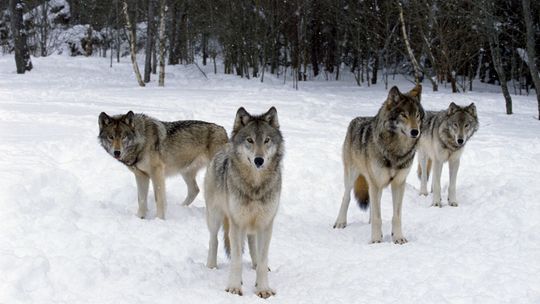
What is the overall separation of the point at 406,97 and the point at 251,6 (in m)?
29.6

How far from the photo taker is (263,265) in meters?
4.87

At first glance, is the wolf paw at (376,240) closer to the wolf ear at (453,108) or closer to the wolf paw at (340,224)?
the wolf paw at (340,224)

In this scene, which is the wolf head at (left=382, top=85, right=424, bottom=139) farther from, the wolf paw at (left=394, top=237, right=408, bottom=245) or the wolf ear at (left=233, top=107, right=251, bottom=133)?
the wolf ear at (left=233, top=107, right=251, bottom=133)

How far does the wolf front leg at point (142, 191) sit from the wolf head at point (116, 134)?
42 centimetres

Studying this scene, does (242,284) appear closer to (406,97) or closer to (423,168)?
(406,97)

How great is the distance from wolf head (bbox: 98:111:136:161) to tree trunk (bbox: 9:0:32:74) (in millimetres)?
23063

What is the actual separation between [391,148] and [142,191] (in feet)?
11.4

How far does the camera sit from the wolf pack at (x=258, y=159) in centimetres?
482

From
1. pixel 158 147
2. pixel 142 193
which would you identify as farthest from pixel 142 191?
pixel 158 147

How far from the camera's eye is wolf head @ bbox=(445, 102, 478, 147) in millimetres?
8695

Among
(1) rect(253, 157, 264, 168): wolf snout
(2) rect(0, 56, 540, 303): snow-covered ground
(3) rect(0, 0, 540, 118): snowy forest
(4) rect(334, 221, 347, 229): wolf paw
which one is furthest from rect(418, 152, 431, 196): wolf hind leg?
(3) rect(0, 0, 540, 118): snowy forest

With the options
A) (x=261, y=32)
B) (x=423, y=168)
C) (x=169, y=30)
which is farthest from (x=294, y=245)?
(x=169, y=30)

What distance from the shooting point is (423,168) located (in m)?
9.81

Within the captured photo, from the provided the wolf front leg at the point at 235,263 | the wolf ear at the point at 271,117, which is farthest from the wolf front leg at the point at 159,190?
the wolf ear at the point at 271,117
